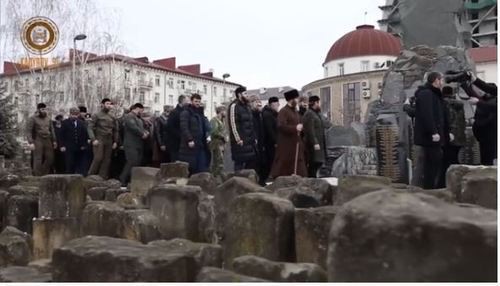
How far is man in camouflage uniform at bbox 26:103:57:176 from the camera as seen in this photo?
12227 millimetres

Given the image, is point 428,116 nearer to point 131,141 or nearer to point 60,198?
point 60,198

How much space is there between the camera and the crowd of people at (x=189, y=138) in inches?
366

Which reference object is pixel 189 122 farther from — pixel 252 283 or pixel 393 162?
pixel 252 283

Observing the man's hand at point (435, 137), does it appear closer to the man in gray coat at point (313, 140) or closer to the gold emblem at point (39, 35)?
the man in gray coat at point (313, 140)

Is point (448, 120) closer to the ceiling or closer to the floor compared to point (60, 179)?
closer to the ceiling

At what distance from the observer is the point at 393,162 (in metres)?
11.4

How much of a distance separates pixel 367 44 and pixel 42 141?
59.0 m

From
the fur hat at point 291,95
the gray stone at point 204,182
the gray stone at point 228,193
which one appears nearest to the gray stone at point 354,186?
the gray stone at point 228,193

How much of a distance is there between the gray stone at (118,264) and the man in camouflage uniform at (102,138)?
24.7 ft

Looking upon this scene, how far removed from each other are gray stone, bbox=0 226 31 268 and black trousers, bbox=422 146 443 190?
4579 mm

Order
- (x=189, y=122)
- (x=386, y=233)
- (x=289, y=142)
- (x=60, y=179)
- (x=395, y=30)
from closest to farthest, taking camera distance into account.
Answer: (x=386, y=233) < (x=60, y=179) < (x=289, y=142) < (x=189, y=122) < (x=395, y=30)

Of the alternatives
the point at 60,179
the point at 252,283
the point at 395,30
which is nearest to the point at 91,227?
the point at 60,179

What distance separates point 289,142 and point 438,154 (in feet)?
6.71

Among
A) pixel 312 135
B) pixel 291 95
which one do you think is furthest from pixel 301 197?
pixel 312 135
